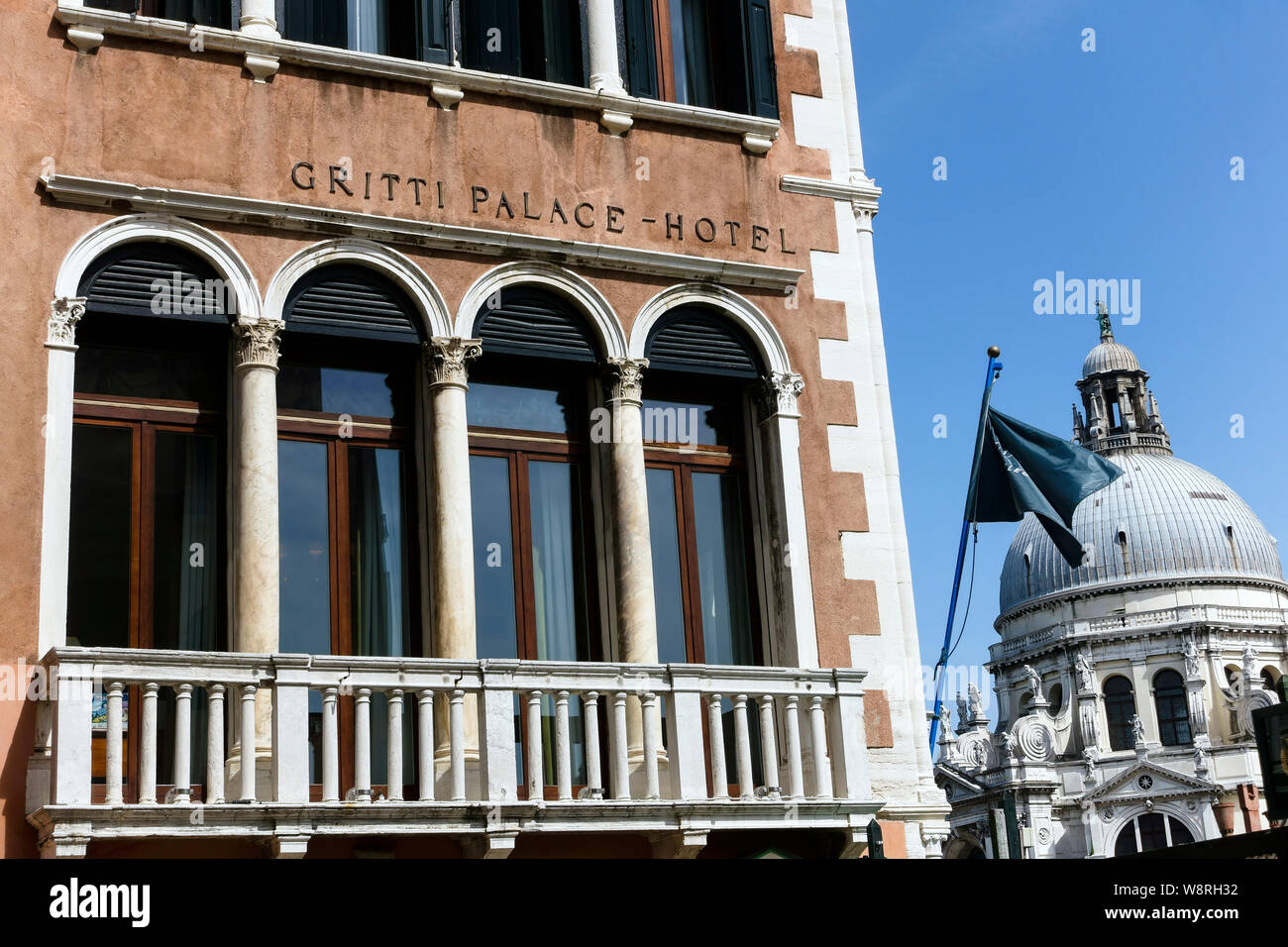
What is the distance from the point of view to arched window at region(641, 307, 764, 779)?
39.1ft

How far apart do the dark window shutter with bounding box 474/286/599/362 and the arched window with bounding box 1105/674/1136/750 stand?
95.0 m

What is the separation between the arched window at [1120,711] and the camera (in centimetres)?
10200

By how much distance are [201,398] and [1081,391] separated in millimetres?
111986

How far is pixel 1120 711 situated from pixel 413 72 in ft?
320

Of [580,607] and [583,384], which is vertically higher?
[583,384]

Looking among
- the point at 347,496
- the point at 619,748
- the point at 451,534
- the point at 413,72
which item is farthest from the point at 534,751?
the point at 413,72

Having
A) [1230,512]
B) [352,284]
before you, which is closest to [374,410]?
[352,284]

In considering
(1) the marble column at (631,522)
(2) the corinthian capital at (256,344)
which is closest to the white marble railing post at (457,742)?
(1) the marble column at (631,522)

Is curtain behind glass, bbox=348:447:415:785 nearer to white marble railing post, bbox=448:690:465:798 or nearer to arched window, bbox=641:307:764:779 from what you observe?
white marble railing post, bbox=448:690:465:798

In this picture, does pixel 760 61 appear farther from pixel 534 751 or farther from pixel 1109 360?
pixel 1109 360

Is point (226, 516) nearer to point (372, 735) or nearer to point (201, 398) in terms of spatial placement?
point (201, 398)

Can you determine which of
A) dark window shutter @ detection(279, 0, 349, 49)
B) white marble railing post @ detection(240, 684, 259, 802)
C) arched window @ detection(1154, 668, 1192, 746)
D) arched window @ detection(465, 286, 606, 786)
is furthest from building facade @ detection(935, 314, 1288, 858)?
white marble railing post @ detection(240, 684, 259, 802)

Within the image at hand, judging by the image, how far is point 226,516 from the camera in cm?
1061

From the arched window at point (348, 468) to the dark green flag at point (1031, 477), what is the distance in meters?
4.60
